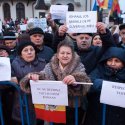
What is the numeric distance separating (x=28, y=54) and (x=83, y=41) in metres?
0.88

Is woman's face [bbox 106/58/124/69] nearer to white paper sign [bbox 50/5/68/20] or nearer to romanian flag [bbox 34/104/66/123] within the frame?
romanian flag [bbox 34/104/66/123]

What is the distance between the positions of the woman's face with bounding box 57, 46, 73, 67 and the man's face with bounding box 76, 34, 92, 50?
785 millimetres

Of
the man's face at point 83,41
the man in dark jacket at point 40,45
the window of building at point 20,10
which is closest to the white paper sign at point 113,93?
the man's face at point 83,41

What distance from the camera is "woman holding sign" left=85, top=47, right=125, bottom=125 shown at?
124 inches

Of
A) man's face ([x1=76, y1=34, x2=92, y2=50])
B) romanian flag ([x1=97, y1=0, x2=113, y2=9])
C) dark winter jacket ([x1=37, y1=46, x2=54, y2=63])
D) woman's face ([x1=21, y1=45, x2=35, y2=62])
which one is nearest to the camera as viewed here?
woman's face ([x1=21, y1=45, x2=35, y2=62])

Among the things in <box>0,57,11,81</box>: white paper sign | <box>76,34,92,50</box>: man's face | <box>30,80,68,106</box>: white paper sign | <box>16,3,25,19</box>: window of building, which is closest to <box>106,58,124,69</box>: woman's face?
<box>30,80,68,106</box>: white paper sign

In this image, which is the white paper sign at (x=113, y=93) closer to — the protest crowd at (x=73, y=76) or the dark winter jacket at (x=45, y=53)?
the protest crowd at (x=73, y=76)

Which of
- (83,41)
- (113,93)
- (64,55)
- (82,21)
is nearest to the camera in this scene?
(113,93)

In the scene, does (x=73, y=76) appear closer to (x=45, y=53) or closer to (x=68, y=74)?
(x=68, y=74)

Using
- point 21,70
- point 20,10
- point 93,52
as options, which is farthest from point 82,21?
point 20,10

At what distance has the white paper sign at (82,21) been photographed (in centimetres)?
391

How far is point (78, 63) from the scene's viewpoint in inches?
129

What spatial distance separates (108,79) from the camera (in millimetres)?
3217

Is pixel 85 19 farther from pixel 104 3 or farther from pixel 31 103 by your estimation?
pixel 104 3
